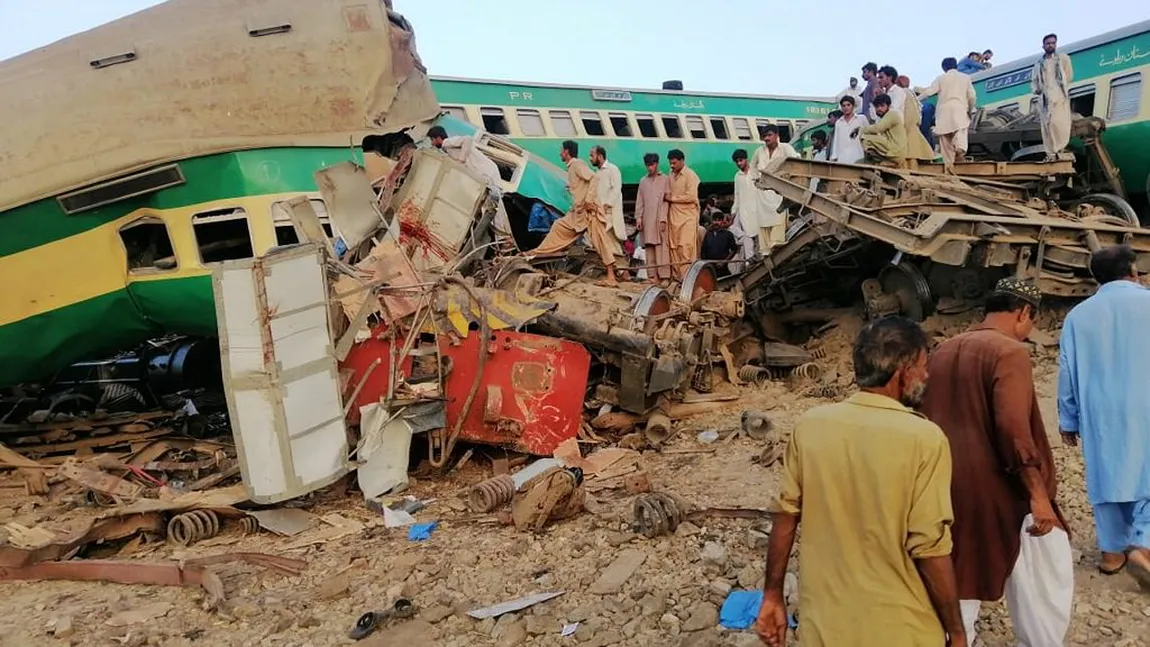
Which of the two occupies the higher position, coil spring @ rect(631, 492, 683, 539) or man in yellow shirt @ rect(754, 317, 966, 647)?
man in yellow shirt @ rect(754, 317, 966, 647)

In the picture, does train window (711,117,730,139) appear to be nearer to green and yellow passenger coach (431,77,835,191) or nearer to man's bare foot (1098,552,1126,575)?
green and yellow passenger coach (431,77,835,191)

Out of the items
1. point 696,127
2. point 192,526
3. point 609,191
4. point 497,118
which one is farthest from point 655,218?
point 696,127

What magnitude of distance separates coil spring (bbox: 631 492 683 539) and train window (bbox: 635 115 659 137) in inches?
573

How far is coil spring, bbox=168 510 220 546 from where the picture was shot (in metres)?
5.67

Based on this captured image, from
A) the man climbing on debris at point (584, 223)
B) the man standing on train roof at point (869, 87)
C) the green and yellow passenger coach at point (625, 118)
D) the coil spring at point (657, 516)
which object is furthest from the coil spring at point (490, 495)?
the green and yellow passenger coach at point (625, 118)

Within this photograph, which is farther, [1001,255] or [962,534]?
[1001,255]

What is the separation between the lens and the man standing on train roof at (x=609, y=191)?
9.10 meters

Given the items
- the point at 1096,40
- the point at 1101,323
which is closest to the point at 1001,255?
the point at 1101,323

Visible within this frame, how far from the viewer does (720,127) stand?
1992cm

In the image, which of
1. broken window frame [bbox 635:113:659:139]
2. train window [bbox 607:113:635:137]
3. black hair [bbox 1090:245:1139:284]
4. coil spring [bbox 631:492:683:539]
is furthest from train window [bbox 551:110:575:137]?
black hair [bbox 1090:245:1139:284]

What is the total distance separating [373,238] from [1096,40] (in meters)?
9.94

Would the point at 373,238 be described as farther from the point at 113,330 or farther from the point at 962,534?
the point at 962,534

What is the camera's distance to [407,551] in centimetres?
514

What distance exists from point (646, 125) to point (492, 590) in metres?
15.5
